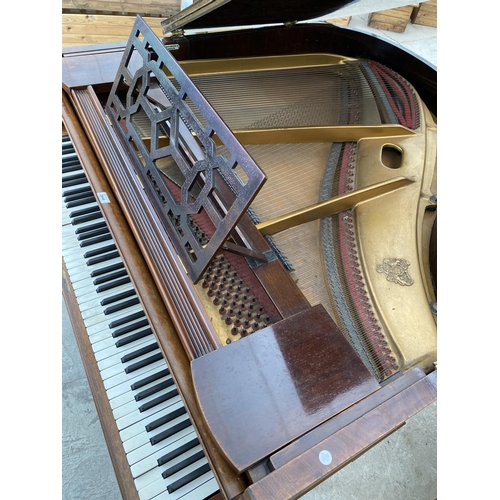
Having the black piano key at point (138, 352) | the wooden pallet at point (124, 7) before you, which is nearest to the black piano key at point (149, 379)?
the black piano key at point (138, 352)

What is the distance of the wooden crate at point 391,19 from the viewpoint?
19.8 ft

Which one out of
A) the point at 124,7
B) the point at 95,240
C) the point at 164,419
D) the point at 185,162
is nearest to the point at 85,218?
the point at 95,240

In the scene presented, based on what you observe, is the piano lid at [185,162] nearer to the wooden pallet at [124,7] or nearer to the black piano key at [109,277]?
the black piano key at [109,277]

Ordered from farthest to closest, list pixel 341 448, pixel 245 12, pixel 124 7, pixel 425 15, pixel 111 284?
1. pixel 425 15
2. pixel 124 7
3. pixel 245 12
4. pixel 111 284
5. pixel 341 448

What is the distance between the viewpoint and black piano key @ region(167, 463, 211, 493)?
4.79 ft

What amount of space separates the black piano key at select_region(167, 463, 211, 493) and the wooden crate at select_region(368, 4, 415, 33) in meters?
6.44

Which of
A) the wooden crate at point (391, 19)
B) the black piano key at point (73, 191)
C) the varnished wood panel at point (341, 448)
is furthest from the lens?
the wooden crate at point (391, 19)

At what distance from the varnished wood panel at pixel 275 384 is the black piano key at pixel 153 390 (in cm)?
40

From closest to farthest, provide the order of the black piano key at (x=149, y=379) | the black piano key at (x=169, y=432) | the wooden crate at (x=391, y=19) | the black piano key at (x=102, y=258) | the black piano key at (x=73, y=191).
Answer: the black piano key at (x=169, y=432) < the black piano key at (x=149, y=379) < the black piano key at (x=102, y=258) < the black piano key at (x=73, y=191) < the wooden crate at (x=391, y=19)

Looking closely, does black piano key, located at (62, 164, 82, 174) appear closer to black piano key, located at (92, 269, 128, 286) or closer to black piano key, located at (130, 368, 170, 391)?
black piano key, located at (92, 269, 128, 286)

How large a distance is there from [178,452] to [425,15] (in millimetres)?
6996

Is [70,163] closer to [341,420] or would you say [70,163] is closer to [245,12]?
[245,12]

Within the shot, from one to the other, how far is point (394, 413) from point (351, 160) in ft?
5.09

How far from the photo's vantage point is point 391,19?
607 cm
